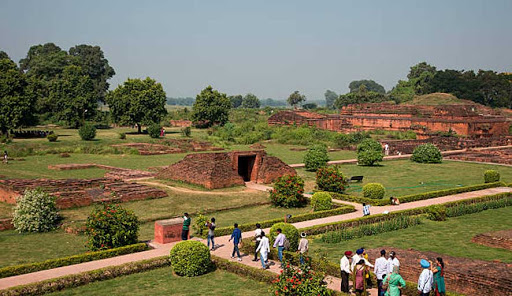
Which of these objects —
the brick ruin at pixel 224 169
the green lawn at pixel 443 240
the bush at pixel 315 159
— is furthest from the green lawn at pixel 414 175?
the green lawn at pixel 443 240

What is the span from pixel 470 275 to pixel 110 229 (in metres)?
8.98

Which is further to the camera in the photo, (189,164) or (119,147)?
(119,147)

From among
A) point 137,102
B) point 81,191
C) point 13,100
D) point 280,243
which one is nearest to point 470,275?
point 280,243

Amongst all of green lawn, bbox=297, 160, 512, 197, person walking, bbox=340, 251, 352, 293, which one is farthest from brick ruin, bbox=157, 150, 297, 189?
person walking, bbox=340, 251, 352, 293

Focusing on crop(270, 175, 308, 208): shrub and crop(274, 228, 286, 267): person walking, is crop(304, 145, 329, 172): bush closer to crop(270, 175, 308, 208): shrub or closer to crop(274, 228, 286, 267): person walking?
crop(270, 175, 308, 208): shrub

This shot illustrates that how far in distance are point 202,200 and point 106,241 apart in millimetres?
7515

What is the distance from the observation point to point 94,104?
55094 millimetres

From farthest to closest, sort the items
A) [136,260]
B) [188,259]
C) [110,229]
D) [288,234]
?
[288,234] → [110,229] → [136,260] → [188,259]

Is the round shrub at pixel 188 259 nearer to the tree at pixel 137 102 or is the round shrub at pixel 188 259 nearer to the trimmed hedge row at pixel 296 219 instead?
the trimmed hedge row at pixel 296 219

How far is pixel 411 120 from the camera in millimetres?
55125

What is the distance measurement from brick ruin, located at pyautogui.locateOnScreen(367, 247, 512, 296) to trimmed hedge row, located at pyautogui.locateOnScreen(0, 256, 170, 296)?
598cm

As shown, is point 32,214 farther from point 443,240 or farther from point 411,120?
point 411,120

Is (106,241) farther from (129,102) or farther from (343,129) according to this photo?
(343,129)

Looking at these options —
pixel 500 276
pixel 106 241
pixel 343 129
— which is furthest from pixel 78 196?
pixel 343 129
